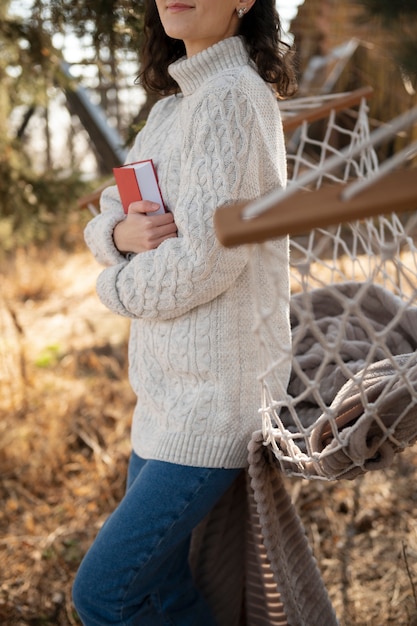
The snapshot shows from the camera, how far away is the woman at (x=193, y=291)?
3.87 ft

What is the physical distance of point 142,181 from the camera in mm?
1314

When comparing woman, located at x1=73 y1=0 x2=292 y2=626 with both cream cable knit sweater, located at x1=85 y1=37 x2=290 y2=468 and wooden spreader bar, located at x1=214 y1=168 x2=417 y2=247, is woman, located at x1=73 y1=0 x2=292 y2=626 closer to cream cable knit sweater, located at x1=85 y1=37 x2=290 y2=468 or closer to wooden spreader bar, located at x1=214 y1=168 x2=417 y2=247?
cream cable knit sweater, located at x1=85 y1=37 x2=290 y2=468

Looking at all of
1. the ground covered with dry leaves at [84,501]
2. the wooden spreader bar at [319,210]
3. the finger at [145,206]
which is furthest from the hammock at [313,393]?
the ground covered with dry leaves at [84,501]

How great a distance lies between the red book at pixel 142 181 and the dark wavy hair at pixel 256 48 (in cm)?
26

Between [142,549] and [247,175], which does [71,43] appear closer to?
[247,175]

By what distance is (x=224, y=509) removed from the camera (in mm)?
1569

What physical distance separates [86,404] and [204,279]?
5.89 feet

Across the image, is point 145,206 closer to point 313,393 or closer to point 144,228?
point 144,228

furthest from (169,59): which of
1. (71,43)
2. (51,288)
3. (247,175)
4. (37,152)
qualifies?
(37,152)

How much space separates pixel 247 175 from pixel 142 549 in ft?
2.07

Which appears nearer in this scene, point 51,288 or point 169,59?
point 169,59

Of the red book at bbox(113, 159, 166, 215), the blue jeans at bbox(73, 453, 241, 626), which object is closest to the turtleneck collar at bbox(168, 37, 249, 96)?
the red book at bbox(113, 159, 166, 215)

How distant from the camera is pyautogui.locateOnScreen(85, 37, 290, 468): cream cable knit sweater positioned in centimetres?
117

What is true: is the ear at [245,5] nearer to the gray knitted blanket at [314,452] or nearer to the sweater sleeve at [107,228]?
the sweater sleeve at [107,228]
